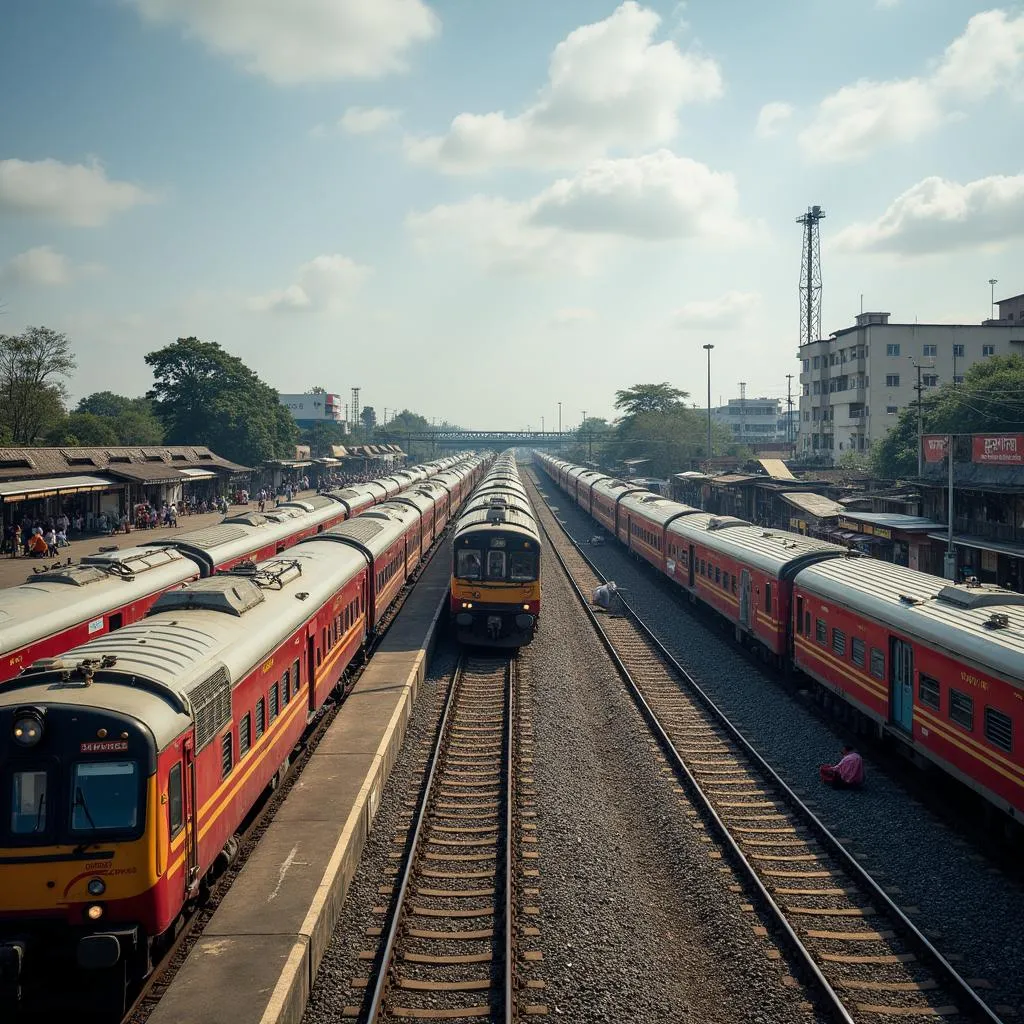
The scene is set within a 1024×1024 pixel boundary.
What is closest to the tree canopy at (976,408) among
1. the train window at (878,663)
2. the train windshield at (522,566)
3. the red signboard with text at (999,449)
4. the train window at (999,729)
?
the red signboard with text at (999,449)

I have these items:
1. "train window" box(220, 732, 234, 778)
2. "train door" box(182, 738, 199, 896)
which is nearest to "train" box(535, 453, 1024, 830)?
"train window" box(220, 732, 234, 778)

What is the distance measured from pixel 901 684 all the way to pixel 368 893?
997 cm

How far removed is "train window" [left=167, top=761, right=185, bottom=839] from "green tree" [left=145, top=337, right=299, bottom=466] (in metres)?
72.6

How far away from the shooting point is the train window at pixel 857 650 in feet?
57.6

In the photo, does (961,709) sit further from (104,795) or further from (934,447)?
(934,447)

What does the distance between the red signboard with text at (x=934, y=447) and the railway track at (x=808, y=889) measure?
68.5 feet

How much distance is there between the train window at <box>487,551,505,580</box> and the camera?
24.5 meters

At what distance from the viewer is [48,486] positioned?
3662 centimetres

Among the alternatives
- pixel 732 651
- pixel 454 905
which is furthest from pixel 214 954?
pixel 732 651

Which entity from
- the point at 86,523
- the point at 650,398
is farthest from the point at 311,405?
the point at 86,523

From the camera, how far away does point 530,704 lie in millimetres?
20609

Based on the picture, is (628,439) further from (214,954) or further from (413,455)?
(214,954)

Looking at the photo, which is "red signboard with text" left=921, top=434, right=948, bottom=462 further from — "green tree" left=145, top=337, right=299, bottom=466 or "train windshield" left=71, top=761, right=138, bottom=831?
"green tree" left=145, top=337, right=299, bottom=466

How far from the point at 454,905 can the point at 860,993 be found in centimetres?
495
